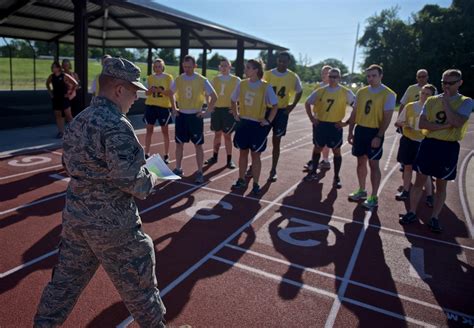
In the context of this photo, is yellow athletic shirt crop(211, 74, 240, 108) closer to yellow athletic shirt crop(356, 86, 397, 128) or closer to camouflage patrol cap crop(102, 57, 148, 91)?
yellow athletic shirt crop(356, 86, 397, 128)

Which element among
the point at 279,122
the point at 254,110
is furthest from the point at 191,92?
the point at 279,122

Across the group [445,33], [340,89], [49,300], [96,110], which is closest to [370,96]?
[340,89]

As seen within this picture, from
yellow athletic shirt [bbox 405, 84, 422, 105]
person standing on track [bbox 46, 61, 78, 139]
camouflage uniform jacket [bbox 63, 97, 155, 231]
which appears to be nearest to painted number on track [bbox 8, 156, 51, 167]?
person standing on track [bbox 46, 61, 78, 139]

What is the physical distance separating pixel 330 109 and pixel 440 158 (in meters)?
2.50

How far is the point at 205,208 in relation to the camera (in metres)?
5.94

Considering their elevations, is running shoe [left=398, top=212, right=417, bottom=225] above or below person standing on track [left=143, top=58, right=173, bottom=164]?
below

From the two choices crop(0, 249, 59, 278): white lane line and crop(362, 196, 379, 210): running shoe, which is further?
crop(362, 196, 379, 210): running shoe

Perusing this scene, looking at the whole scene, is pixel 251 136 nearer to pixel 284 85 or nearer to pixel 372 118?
pixel 284 85

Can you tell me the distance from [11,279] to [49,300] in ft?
5.09

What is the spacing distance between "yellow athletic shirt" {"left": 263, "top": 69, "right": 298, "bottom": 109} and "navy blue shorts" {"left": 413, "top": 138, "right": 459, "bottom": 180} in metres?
→ 2.96

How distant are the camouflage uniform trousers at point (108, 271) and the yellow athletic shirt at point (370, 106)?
4657 mm

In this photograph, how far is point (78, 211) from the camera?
2299 millimetres

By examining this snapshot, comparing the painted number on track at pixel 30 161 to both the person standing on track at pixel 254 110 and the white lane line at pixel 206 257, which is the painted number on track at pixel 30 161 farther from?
the white lane line at pixel 206 257

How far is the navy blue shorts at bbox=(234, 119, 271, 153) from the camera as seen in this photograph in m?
6.52
